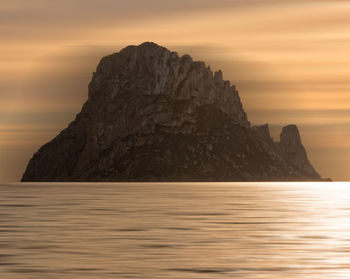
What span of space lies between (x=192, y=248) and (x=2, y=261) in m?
12.4

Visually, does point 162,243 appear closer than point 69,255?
No

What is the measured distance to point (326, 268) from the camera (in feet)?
138

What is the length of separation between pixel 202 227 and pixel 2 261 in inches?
1187

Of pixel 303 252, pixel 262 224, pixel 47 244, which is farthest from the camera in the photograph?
pixel 262 224

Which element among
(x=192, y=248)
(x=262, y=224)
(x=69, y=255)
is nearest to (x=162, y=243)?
(x=192, y=248)

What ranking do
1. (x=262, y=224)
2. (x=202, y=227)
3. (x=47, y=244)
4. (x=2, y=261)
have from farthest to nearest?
(x=262, y=224), (x=202, y=227), (x=47, y=244), (x=2, y=261)

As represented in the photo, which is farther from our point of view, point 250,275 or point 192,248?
point 192,248

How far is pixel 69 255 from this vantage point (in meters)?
47.2

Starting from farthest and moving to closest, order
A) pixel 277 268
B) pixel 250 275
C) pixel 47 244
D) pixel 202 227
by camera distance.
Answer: pixel 202 227 < pixel 47 244 < pixel 277 268 < pixel 250 275

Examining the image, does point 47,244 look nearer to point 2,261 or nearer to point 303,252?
point 2,261

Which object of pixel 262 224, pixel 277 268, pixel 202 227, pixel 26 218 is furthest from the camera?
pixel 26 218

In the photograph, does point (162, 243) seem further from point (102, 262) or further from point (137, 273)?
point (137, 273)

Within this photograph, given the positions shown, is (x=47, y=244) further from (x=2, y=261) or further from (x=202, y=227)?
(x=202, y=227)

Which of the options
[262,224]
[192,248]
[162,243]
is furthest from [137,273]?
[262,224]
